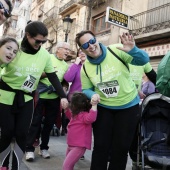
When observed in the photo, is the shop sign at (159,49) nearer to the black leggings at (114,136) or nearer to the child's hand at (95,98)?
the black leggings at (114,136)

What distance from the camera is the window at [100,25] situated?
17.2m

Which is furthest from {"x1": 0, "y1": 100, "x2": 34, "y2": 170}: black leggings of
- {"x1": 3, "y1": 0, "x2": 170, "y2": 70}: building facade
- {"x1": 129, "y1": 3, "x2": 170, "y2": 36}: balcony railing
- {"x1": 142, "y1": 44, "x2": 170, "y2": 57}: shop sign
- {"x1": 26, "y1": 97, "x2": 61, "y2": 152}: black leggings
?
{"x1": 129, "y1": 3, "x2": 170, "y2": 36}: balcony railing

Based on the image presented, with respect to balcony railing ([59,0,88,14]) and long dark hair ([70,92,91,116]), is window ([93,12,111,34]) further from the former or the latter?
long dark hair ([70,92,91,116])

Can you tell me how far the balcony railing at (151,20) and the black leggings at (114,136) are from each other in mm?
10884

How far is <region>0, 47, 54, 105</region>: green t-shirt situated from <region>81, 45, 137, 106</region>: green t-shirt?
66cm

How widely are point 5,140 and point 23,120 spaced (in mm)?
293

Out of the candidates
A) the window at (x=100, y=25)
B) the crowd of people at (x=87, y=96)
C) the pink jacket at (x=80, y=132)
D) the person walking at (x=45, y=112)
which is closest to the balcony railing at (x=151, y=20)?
the window at (x=100, y=25)

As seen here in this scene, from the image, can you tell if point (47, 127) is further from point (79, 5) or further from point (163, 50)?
point (79, 5)

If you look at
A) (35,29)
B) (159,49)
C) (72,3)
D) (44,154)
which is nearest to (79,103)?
(35,29)

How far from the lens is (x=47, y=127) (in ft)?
14.4

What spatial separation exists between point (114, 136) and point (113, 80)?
57 centimetres

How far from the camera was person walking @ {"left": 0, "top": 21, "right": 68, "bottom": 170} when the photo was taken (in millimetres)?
3025

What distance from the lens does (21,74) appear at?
303 centimetres

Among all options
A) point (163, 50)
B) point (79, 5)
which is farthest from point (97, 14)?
point (163, 50)
